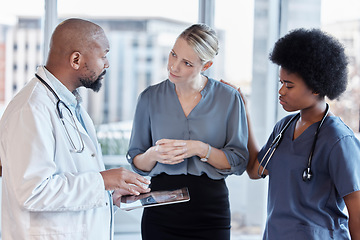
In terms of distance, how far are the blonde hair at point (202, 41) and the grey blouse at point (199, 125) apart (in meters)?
0.19

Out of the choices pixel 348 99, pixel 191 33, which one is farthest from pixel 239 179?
pixel 191 33

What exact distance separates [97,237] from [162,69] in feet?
6.30

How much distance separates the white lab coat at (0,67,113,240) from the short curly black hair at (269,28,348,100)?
0.85 meters

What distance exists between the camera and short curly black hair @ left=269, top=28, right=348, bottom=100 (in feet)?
Result: 5.45

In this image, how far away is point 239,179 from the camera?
338 centimetres

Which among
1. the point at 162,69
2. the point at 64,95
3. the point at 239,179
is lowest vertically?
the point at 239,179

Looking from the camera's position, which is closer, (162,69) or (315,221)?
(315,221)

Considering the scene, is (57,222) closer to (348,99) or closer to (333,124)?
(333,124)

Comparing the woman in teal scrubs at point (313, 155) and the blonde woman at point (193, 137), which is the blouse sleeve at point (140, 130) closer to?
the blonde woman at point (193, 137)

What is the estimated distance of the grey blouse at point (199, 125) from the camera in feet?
6.77

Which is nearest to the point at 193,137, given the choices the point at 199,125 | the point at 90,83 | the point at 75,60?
the point at 199,125

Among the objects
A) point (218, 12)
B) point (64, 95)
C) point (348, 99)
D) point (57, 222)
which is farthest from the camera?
point (218, 12)

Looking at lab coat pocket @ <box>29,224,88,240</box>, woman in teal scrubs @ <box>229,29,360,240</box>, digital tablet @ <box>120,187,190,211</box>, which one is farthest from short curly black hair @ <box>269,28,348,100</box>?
lab coat pocket @ <box>29,224,88,240</box>

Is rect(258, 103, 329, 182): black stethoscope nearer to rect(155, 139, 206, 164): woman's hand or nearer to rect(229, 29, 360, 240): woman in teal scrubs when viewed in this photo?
rect(229, 29, 360, 240): woman in teal scrubs
